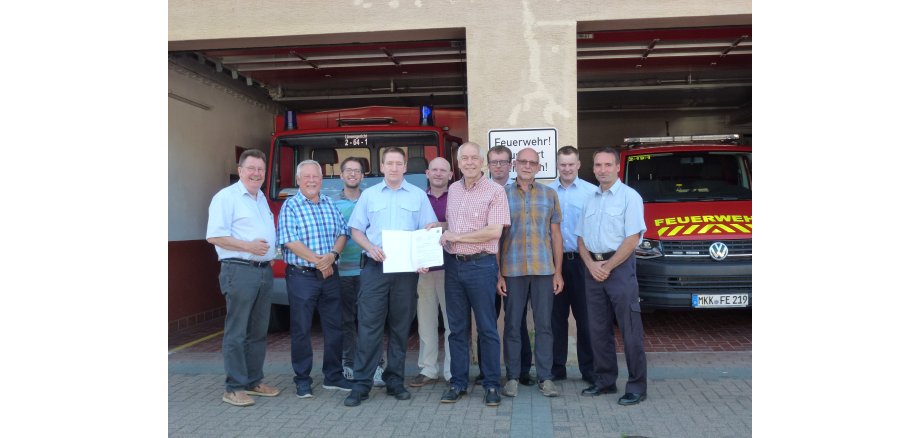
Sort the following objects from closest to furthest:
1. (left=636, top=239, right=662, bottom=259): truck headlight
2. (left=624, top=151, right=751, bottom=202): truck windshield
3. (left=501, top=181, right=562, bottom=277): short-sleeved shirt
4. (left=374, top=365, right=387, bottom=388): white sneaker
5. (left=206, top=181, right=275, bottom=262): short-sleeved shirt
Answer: (left=206, top=181, right=275, bottom=262): short-sleeved shirt, (left=501, top=181, right=562, bottom=277): short-sleeved shirt, (left=374, top=365, right=387, bottom=388): white sneaker, (left=636, top=239, right=662, bottom=259): truck headlight, (left=624, top=151, right=751, bottom=202): truck windshield

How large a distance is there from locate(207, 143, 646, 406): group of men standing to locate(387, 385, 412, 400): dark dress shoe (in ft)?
0.04

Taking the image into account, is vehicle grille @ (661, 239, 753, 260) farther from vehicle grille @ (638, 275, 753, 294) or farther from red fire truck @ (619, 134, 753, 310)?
vehicle grille @ (638, 275, 753, 294)

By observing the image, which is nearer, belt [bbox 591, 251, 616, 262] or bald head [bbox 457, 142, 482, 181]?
bald head [bbox 457, 142, 482, 181]

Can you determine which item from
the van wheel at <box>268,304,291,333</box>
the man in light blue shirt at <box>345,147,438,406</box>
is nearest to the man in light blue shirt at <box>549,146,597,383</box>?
the man in light blue shirt at <box>345,147,438,406</box>

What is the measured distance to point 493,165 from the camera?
5871 mm

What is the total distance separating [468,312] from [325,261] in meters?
1.21

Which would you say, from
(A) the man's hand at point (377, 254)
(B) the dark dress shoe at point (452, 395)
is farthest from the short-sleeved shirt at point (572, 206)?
(A) the man's hand at point (377, 254)

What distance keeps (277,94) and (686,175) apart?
6695 mm

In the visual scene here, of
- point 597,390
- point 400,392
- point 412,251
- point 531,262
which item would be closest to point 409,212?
point 412,251

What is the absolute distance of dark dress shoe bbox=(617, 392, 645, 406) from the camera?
217 inches

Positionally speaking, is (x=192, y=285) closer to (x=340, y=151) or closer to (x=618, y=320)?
(x=340, y=151)

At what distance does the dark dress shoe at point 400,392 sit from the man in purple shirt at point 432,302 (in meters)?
0.31

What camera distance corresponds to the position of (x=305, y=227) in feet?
18.9
